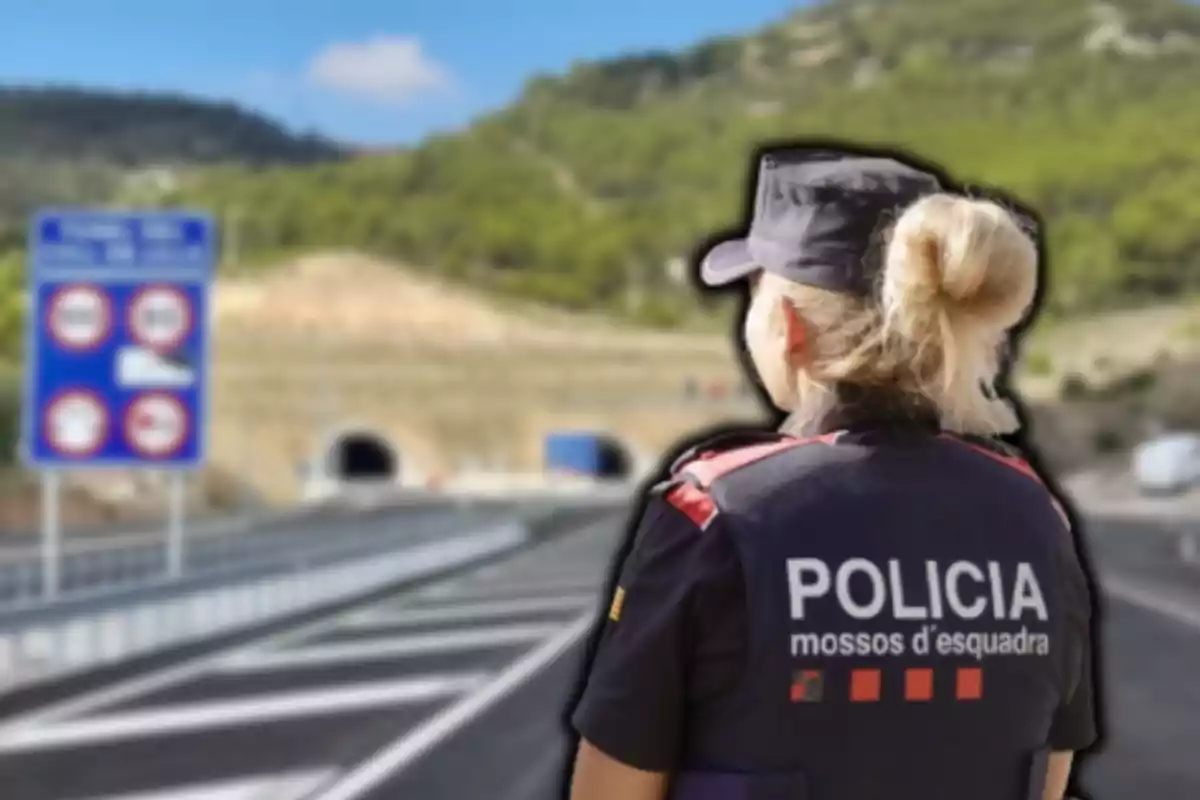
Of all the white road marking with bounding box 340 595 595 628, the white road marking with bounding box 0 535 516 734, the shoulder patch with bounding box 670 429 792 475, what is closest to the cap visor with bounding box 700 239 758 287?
the shoulder patch with bounding box 670 429 792 475

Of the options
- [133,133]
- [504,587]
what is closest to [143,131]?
[133,133]

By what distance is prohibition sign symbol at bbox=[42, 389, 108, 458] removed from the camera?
51.5 feet

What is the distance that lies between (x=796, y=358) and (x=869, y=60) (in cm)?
12302

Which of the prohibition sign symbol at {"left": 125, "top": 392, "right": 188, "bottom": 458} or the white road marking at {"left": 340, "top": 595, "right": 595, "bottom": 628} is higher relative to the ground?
the prohibition sign symbol at {"left": 125, "top": 392, "right": 188, "bottom": 458}

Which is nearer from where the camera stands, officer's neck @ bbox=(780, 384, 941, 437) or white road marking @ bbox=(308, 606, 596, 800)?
officer's neck @ bbox=(780, 384, 941, 437)

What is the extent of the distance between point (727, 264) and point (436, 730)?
8.59 meters

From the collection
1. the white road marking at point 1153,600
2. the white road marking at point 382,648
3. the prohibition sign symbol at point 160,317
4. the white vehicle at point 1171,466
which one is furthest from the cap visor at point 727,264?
the white vehicle at point 1171,466

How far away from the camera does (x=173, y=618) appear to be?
49.6ft

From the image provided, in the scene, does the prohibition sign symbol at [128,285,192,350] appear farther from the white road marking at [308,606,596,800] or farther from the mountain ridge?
the mountain ridge

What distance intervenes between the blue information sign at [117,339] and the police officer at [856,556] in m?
14.2

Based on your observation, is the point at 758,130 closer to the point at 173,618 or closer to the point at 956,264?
the point at 173,618

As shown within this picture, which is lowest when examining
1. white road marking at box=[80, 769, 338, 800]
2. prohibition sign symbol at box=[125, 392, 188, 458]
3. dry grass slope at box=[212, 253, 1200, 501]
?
dry grass slope at box=[212, 253, 1200, 501]

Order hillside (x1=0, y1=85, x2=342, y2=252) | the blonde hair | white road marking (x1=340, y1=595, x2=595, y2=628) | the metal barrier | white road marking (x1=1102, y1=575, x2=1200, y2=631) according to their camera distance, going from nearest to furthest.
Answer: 1. the blonde hair
2. the metal barrier
3. white road marking (x1=340, y1=595, x2=595, y2=628)
4. white road marking (x1=1102, y1=575, x2=1200, y2=631)
5. hillside (x1=0, y1=85, x2=342, y2=252)

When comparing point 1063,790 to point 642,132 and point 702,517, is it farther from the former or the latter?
point 642,132
